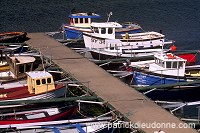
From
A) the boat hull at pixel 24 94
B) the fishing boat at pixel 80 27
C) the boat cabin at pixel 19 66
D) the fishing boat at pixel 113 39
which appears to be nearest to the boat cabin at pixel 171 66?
the fishing boat at pixel 113 39

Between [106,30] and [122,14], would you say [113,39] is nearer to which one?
[106,30]

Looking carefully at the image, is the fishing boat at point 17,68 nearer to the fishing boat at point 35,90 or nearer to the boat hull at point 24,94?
the boat hull at point 24,94

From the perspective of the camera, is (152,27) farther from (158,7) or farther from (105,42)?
(105,42)

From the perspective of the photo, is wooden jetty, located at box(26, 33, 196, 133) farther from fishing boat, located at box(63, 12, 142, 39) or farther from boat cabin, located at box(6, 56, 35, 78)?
fishing boat, located at box(63, 12, 142, 39)

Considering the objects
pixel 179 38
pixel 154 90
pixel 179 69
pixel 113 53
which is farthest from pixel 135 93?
pixel 179 38

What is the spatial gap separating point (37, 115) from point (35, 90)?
1.82 meters

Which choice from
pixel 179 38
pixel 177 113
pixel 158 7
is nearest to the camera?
pixel 177 113

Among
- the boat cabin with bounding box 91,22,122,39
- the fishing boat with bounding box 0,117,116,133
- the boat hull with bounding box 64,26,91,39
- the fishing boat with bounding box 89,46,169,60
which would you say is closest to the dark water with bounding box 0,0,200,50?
the boat hull with bounding box 64,26,91,39

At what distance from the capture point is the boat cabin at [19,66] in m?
37.5

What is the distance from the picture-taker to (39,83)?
3444cm

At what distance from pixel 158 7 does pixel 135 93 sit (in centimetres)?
4293

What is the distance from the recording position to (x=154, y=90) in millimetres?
38531

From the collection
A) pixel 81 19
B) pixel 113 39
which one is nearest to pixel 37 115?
pixel 113 39

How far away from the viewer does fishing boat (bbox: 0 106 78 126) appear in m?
31.5
